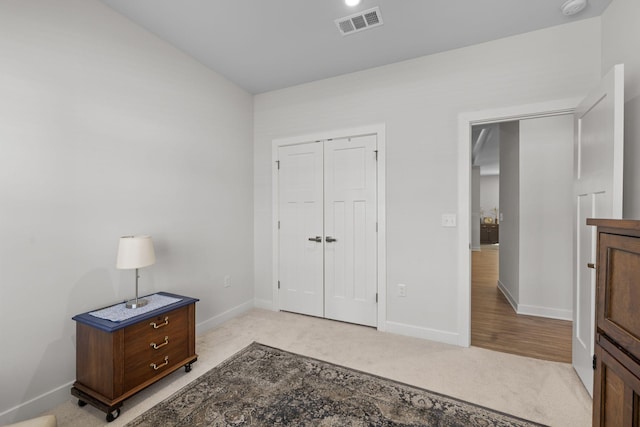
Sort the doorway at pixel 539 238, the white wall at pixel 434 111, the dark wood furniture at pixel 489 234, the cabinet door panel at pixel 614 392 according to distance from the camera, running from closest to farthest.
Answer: the cabinet door panel at pixel 614 392 → the white wall at pixel 434 111 → the doorway at pixel 539 238 → the dark wood furniture at pixel 489 234

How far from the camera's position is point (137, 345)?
1908mm

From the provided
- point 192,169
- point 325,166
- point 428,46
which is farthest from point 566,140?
point 192,169

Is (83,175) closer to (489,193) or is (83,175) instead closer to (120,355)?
(120,355)

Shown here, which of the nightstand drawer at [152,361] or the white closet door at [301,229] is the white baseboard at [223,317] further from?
the nightstand drawer at [152,361]

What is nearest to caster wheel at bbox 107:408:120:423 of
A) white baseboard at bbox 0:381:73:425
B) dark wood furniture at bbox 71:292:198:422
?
dark wood furniture at bbox 71:292:198:422

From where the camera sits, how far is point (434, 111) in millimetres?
2820

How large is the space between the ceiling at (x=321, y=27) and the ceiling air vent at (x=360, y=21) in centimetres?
4

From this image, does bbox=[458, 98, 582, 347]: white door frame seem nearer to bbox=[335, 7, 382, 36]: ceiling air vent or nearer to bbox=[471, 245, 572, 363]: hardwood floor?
bbox=[471, 245, 572, 363]: hardwood floor

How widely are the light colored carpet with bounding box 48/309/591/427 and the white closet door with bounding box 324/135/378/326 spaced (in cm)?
23

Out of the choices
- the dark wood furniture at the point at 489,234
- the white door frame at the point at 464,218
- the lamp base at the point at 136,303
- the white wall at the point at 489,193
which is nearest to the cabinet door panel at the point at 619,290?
the white door frame at the point at 464,218

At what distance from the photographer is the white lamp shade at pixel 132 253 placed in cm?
198

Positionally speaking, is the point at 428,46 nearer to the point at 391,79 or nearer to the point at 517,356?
the point at 391,79

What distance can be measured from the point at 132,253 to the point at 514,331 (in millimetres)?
3651

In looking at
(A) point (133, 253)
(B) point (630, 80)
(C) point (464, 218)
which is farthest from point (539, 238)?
(A) point (133, 253)
